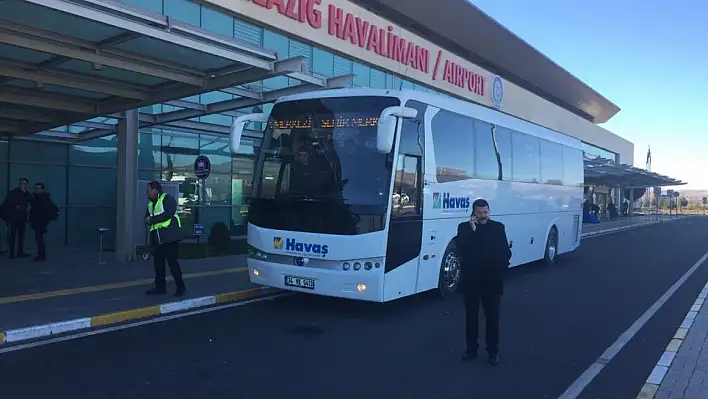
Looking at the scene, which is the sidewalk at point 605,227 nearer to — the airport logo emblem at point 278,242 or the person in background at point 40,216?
the airport logo emblem at point 278,242

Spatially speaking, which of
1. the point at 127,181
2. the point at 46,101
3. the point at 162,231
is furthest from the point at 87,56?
the point at 127,181

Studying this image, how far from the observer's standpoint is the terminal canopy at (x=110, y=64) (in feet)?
25.6

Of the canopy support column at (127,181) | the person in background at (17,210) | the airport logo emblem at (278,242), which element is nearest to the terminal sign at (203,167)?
the canopy support column at (127,181)

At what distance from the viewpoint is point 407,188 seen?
8.90 metres

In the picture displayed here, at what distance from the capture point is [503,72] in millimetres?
41625

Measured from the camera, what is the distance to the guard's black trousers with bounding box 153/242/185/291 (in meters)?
9.41

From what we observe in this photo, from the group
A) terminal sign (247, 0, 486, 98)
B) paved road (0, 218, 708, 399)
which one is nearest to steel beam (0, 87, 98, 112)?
paved road (0, 218, 708, 399)

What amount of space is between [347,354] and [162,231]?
404 centimetres

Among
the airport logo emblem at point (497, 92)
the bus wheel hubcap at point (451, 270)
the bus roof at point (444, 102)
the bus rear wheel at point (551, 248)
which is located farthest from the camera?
the airport logo emblem at point (497, 92)

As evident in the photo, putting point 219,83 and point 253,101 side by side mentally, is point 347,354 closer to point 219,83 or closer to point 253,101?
point 219,83

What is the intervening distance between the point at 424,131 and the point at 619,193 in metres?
68.2

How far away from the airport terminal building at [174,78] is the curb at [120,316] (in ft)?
12.5

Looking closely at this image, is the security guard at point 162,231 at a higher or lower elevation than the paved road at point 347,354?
higher

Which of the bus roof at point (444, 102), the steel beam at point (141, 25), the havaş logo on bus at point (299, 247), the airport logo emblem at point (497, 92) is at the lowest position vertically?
the havaş logo on bus at point (299, 247)
